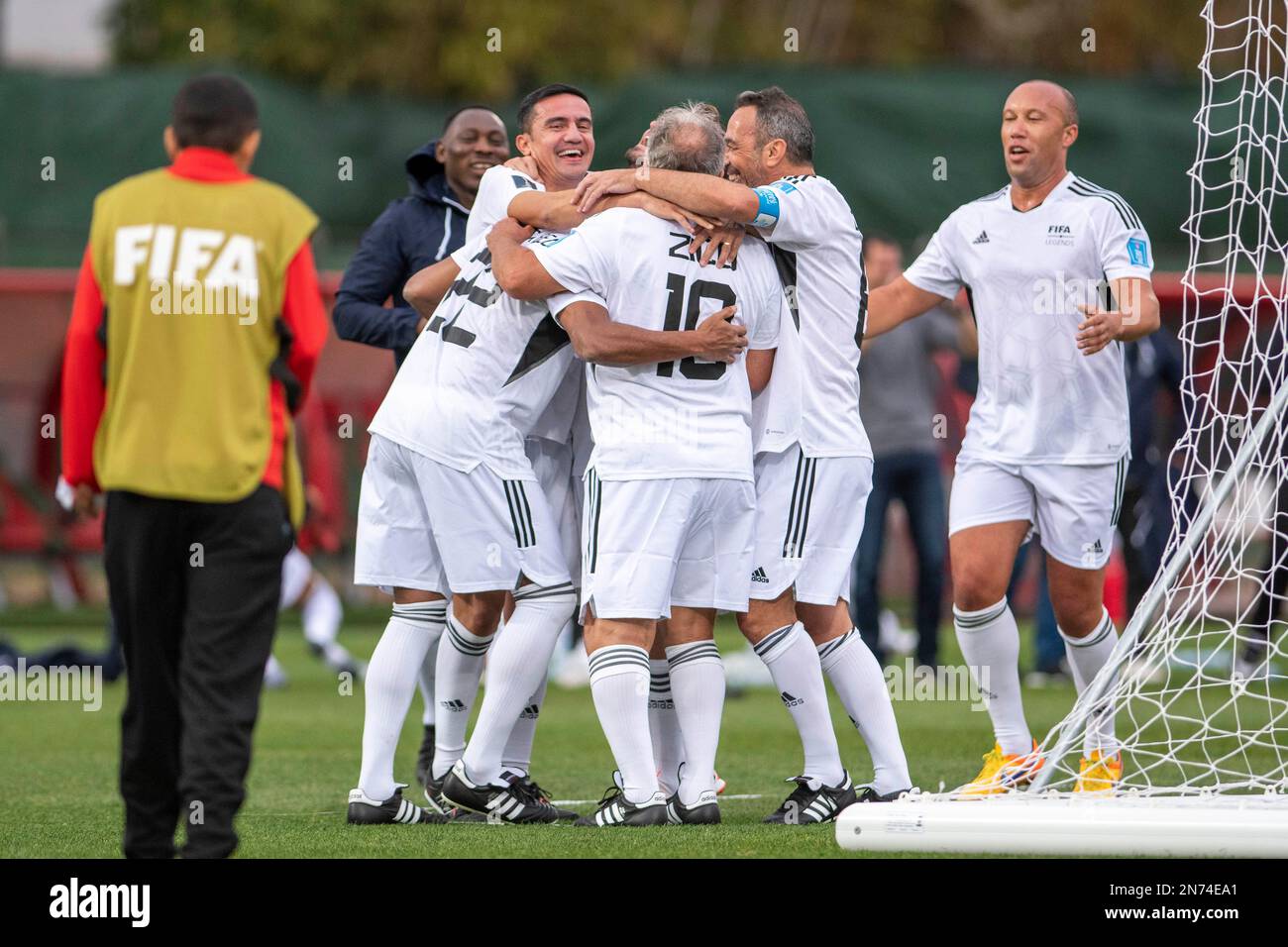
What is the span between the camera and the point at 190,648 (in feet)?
16.7

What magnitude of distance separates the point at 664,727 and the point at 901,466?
5.20 metres

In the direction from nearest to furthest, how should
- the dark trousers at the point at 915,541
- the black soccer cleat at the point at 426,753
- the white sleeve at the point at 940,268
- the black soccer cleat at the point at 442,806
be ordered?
the black soccer cleat at the point at 442,806
the white sleeve at the point at 940,268
the black soccer cleat at the point at 426,753
the dark trousers at the point at 915,541

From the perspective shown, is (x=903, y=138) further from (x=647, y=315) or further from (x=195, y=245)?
(x=195, y=245)

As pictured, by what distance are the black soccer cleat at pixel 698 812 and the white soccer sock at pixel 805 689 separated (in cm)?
49

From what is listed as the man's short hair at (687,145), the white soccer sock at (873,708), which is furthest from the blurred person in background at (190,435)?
the white soccer sock at (873,708)

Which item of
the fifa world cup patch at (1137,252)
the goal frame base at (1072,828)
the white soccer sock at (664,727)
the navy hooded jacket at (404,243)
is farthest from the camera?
the navy hooded jacket at (404,243)

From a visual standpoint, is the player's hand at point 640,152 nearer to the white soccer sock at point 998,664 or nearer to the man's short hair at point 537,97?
the man's short hair at point 537,97

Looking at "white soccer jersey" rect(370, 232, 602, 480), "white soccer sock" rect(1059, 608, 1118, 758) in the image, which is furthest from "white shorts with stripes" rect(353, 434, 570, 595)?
"white soccer sock" rect(1059, 608, 1118, 758)

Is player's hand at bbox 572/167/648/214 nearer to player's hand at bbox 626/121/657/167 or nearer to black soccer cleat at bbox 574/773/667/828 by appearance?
player's hand at bbox 626/121/657/167

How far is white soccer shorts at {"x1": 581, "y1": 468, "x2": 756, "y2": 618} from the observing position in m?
6.20

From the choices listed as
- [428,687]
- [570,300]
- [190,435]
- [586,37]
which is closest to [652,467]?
[570,300]

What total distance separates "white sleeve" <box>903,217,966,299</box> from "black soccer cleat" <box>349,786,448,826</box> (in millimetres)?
2783

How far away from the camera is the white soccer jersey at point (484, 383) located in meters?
6.59

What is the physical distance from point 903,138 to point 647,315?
12.9 m
